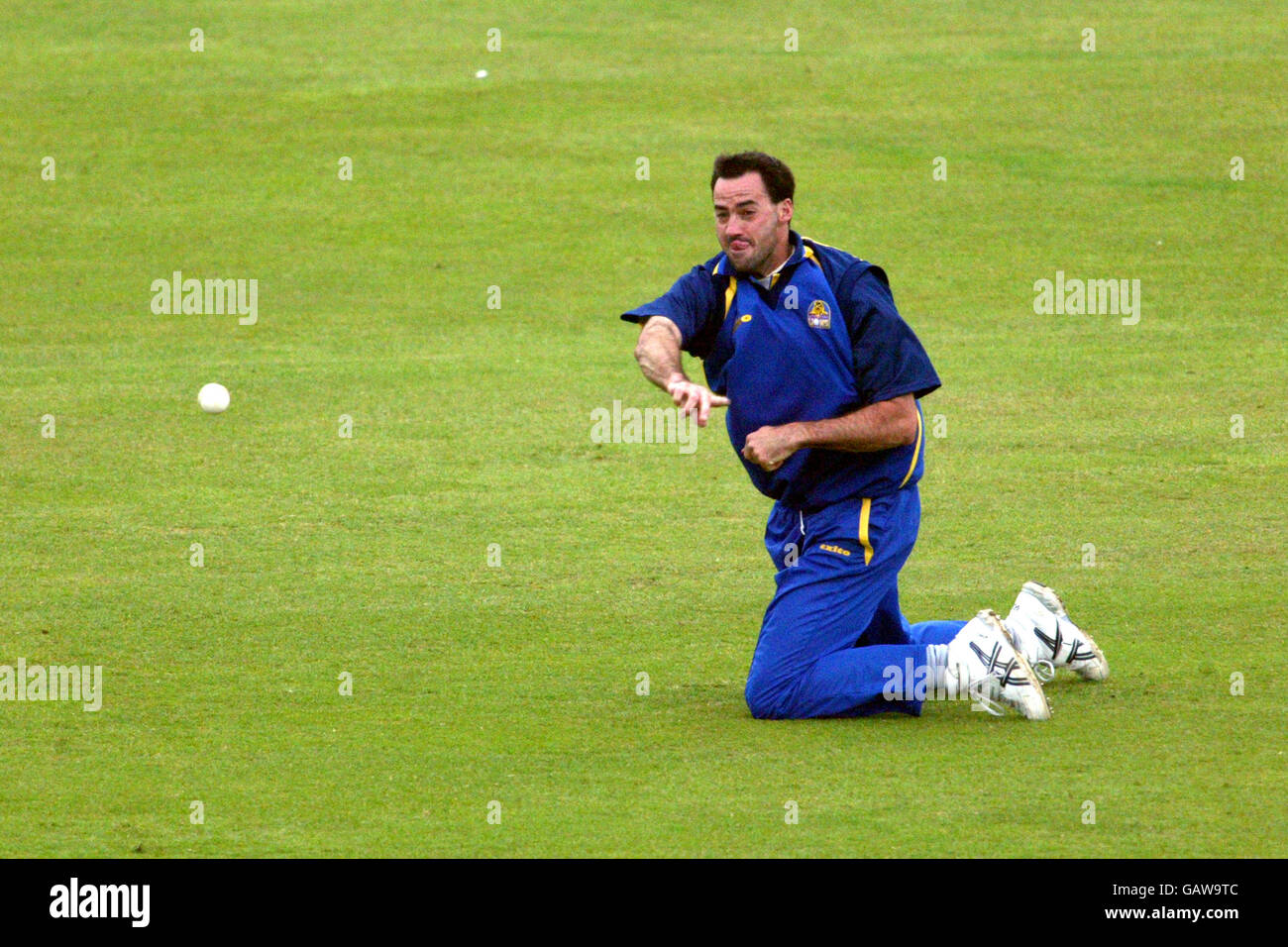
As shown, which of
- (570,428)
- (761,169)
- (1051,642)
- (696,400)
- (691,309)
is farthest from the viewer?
(570,428)

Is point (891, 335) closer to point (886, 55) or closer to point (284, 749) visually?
point (284, 749)

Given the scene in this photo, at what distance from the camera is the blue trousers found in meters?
6.55

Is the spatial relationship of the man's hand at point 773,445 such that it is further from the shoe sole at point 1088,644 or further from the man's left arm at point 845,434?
the shoe sole at point 1088,644

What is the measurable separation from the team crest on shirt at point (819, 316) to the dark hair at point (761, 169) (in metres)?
0.43

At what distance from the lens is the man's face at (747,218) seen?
21.7 feet

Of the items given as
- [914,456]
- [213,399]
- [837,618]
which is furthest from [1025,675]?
[213,399]

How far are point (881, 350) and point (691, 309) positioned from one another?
71 cm

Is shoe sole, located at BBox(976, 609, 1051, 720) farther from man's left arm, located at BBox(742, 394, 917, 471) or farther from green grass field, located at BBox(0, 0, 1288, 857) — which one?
man's left arm, located at BBox(742, 394, 917, 471)

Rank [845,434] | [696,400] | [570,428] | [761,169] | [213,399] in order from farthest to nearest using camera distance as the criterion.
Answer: [213,399] → [570,428] → [761,169] → [845,434] → [696,400]

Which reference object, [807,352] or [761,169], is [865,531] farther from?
[761,169]

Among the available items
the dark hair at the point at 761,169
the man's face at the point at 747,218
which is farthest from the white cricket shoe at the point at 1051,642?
the dark hair at the point at 761,169

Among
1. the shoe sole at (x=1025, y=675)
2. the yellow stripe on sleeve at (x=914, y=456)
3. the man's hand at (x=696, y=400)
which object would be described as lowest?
the shoe sole at (x=1025, y=675)

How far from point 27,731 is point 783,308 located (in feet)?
10.1

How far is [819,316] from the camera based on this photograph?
659cm
